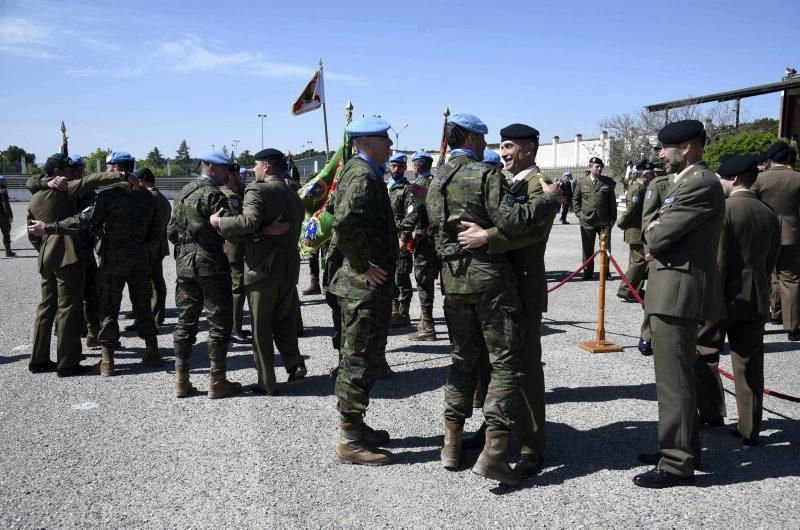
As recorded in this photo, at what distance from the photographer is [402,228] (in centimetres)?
799

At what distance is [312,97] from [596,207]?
19.5 feet

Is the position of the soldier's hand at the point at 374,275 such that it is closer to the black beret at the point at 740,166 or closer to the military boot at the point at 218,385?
the military boot at the point at 218,385

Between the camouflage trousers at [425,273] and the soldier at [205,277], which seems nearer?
the soldier at [205,277]

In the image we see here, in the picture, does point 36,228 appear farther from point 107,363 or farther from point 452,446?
point 452,446

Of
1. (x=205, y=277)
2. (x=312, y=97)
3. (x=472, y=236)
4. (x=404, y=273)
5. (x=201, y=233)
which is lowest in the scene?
(x=404, y=273)

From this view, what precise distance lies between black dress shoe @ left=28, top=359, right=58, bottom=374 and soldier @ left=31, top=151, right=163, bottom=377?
19.8 inches

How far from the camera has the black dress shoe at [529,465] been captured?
4043 mm

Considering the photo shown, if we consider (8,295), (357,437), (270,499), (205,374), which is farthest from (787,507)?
(8,295)

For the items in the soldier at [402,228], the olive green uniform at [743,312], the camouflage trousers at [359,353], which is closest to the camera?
the camouflage trousers at [359,353]

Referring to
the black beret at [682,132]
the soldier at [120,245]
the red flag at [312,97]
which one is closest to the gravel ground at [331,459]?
the soldier at [120,245]

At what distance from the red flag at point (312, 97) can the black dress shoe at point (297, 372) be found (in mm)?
6295

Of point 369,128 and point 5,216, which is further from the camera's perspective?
point 5,216

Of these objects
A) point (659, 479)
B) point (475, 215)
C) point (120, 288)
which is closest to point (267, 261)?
point (120, 288)

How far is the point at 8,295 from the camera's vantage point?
11.0m
